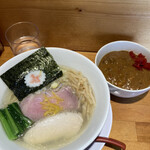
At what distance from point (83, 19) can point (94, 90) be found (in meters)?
0.51

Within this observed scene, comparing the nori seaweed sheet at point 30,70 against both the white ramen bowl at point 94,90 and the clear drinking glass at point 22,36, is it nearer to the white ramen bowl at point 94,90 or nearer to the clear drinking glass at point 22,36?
the white ramen bowl at point 94,90

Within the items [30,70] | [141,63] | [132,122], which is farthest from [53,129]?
[141,63]

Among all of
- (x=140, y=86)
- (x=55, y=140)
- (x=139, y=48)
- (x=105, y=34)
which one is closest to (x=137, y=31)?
(x=139, y=48)

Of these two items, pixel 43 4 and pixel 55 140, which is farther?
pixel 43 4

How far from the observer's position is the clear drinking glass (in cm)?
132

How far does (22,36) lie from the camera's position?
142 cm

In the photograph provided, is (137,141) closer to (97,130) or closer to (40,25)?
(97,130)

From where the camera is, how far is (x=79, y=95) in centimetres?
111

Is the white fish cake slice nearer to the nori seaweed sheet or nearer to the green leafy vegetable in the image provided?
the green leafy vegetable

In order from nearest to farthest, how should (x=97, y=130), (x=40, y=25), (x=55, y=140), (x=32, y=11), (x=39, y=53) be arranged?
(x=97, y=130) → (x=55, y=140) → (x=39, y=53) → (x=32, y=11) → (x=40, y=25)

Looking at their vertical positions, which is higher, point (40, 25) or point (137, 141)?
point (40, 25)

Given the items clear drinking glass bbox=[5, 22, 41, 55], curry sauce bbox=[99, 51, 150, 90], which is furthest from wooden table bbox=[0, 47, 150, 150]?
clear drinking glass bbox=[5, 22, 41, 55]

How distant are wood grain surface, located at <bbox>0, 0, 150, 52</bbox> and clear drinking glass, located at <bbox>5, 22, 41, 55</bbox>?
0.13 feet

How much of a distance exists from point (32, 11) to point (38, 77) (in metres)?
0.46
